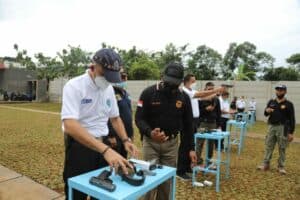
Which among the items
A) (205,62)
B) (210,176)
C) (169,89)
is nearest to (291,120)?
(210,176)

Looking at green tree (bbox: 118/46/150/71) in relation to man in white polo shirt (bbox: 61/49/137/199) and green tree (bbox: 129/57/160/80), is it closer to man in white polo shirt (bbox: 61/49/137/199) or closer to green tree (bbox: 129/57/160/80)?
green tree (bbox: 129/57/160/80)

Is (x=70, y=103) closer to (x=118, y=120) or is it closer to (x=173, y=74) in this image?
(x=118, y=120)

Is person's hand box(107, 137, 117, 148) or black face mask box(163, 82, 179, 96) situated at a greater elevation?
black face mask box(163, 82, 179, 96)

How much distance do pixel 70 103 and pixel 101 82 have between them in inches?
10.6

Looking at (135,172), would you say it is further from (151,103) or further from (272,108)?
(272,108)

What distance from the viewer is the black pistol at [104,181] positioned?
163 cm

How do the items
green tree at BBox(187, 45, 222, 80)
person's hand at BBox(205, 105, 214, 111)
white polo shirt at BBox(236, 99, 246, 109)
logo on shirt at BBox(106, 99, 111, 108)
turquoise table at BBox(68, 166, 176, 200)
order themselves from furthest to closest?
green tree at BBox(187, 45, 222, 80), white polo shirt at BBox(236, 99, 246, 109), person's hand at BBox(205, 105, 214, 111), logo on shirt at BBox(106, 99, 111, 108), turquoise table at BBox(68, 166, 176, 200)

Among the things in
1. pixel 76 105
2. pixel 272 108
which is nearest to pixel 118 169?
pixel 76 105

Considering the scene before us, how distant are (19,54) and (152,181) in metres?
34.7

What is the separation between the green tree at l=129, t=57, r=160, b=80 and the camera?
23.0 meters

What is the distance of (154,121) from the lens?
9.78 feet

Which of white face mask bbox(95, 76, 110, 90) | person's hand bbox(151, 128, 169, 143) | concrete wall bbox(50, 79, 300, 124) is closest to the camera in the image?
white face mask bbox(95, 76, 110, 90)

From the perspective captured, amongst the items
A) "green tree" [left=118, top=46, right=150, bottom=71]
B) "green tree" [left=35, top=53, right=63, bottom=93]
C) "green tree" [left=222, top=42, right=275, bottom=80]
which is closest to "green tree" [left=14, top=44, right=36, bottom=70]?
"green tree" [left=35, top=53, right=63, bottom=93]

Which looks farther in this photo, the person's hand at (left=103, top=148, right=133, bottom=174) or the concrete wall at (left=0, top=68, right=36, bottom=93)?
the concrete wall at (left=0, top=68, right=36, bottom=93)
